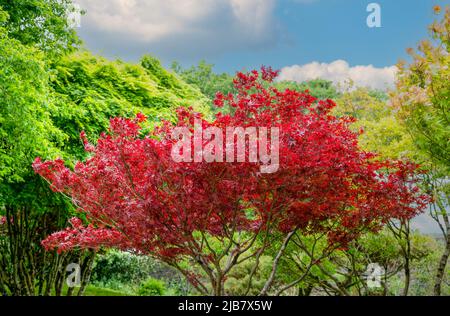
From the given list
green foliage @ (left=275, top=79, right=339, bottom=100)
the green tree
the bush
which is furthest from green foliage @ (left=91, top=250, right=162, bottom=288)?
green foliage @ (left=275, top=79, right=339, bottom=100)

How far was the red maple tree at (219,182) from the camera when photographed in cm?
454

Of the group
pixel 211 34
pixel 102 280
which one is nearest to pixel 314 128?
pixel 211 34

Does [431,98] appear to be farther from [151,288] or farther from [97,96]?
[151,288]

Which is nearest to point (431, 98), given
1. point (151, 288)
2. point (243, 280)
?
point (243, 280)

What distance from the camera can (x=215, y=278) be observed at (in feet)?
17.4

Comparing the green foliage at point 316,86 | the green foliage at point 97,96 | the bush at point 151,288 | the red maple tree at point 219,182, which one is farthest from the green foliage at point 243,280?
the green foliage at point 316,86

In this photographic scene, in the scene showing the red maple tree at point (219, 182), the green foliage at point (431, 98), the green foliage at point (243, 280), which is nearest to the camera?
the red maple tree at point (219, 182)

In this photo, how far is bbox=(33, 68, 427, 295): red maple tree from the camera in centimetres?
454

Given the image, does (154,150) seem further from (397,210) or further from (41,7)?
(41,7)

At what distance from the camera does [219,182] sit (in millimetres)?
4578

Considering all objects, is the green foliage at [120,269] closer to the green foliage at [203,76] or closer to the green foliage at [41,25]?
Result: the green foliage at [41,25]

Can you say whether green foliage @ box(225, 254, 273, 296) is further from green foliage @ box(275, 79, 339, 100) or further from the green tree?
green foliage @ box(275, 79, 339, 100)

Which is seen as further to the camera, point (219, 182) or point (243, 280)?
point (243, 280)

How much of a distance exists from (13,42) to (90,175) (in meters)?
3.32
